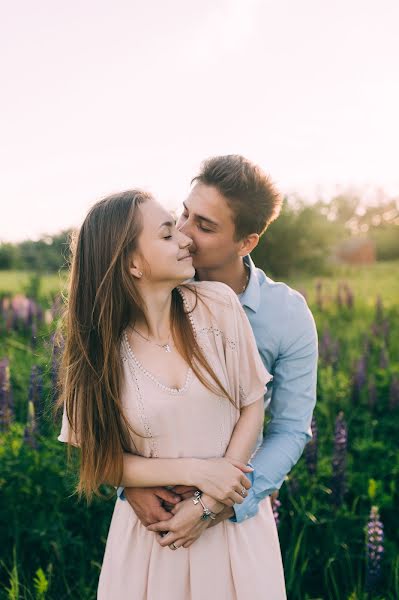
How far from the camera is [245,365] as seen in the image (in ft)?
6.95

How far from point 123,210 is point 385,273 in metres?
8.43

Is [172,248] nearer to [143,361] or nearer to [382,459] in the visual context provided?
[143,361]

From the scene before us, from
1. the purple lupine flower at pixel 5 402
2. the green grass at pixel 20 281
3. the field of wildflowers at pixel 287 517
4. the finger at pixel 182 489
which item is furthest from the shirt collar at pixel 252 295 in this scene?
the green grass at pixel 20 281

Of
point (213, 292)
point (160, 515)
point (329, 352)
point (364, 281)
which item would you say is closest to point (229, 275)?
point (213, 292)

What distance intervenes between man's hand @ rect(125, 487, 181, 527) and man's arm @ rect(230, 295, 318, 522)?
51 centimetres

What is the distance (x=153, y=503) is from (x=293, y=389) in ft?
2.70

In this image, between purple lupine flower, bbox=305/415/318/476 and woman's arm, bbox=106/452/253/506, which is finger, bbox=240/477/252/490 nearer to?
woman's arm, bbox=106/452/253/506

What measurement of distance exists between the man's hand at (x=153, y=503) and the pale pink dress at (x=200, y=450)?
12 centimetres

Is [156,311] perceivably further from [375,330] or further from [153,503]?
[375,330]

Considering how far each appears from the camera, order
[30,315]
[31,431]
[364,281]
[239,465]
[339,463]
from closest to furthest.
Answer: [239,465], [339,463], [31,431], [30,315], [364,281]

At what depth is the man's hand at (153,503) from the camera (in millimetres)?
1950

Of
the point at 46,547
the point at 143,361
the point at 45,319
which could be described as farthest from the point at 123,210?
the point at 45,319

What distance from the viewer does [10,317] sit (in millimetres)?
5582

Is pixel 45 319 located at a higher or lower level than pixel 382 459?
higher
